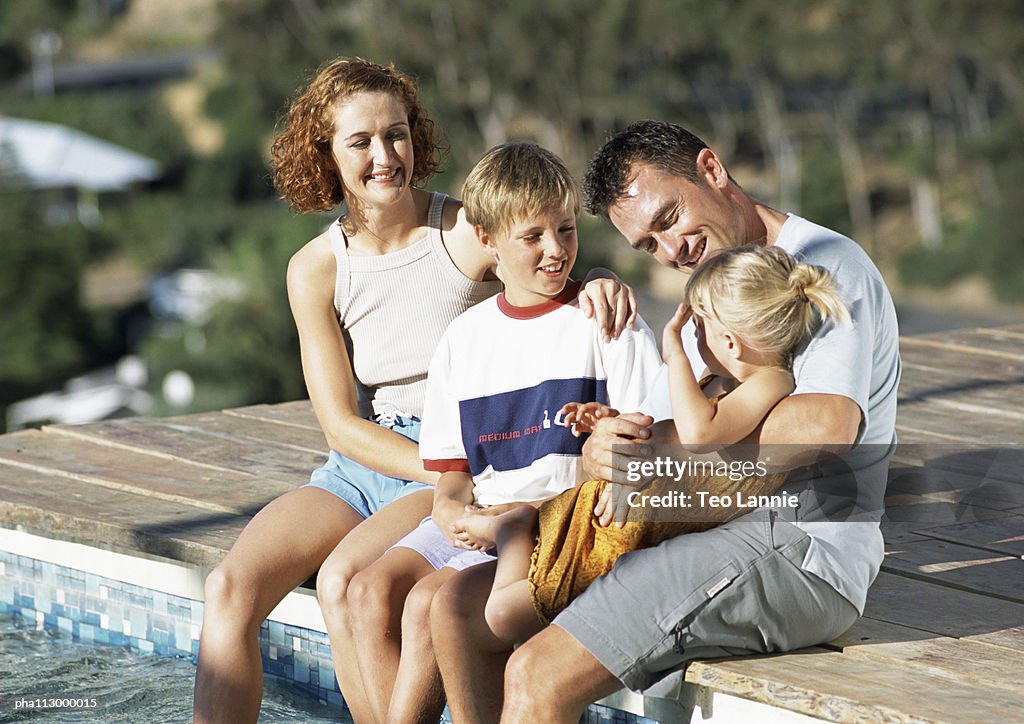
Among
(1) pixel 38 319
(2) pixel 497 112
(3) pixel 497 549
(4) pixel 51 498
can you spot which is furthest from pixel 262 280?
(2) pixel 497 112

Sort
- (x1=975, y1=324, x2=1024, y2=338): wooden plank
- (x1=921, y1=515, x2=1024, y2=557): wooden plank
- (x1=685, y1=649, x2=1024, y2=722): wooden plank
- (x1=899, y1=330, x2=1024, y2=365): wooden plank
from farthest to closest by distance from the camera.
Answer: (x1=975, y1=324, x2=1024, y2=338): wooden plank < (x1=899, y1=330, x2=1024, y2=365): wooden plank < (x1=921, y1=515, x2=1024, y2=557): wooden plank < (x1=685, y1=649, x2=1024, y2=722): wooden plank

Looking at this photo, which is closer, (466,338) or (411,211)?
(466,338)

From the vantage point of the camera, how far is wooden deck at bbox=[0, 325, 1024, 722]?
8.33 ft

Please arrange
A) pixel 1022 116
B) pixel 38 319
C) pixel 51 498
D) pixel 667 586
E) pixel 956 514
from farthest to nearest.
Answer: pixel 1022 116
pixel 38 319
pixel 51 498
pixel 956 514
pixel 667 586

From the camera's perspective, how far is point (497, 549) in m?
2.72

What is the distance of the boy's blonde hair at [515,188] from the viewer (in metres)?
2.80

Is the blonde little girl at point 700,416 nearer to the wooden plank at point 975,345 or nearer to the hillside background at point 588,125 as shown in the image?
the wooden plank at point 975,345

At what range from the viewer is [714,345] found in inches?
102

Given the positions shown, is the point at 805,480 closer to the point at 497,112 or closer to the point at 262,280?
the point at 262,280

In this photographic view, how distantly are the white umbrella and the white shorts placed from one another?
82.0ft

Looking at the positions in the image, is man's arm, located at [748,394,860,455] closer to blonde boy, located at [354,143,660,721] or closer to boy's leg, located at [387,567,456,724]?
blonde boy, located at [354,143,660,721]

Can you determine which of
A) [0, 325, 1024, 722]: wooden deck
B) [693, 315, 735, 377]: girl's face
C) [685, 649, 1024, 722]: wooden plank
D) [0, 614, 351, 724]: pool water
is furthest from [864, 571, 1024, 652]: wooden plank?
[0, 614, 351, 724]: pool water

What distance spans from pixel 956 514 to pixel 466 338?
1.41 m

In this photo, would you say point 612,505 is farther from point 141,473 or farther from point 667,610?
point 141,473
